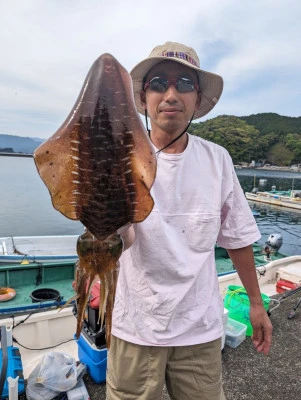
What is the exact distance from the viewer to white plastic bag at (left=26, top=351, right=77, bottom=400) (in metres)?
3.96

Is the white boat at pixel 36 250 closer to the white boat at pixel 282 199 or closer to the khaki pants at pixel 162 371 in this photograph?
the khaki pants at pixel 162 371

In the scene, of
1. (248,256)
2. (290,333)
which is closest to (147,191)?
(248,256)

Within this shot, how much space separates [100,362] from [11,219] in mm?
39329

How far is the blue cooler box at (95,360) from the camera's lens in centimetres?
438

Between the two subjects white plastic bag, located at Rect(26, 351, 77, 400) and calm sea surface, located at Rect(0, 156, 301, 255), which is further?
calm sea surface, located at Rect(0, 156, 301, 255)

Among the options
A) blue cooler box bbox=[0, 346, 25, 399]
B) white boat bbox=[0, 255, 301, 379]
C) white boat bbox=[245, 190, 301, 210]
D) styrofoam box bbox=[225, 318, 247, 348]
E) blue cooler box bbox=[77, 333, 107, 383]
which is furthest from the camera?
white boat bbox=[245, 190, 301, 210]

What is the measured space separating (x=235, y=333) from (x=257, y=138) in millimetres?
130225

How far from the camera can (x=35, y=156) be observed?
1.36m

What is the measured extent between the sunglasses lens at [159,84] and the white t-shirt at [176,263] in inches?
19.1

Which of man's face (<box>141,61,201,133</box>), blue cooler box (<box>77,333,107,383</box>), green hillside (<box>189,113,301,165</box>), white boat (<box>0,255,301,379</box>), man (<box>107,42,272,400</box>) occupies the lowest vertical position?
white boat (<box>0,255,301,379</box>)

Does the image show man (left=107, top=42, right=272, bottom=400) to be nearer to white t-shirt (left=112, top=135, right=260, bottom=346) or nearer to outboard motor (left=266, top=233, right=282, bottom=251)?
white t-shirt (left=112, top=135, right=260, bottom=346)

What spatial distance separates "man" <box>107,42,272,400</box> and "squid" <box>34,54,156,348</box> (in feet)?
2.50

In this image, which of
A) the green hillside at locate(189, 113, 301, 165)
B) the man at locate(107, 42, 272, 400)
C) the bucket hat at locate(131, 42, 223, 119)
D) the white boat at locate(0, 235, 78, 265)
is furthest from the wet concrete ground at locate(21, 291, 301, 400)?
the green hillside at locate(189, 113, 301, 165)

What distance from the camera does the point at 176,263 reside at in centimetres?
222
